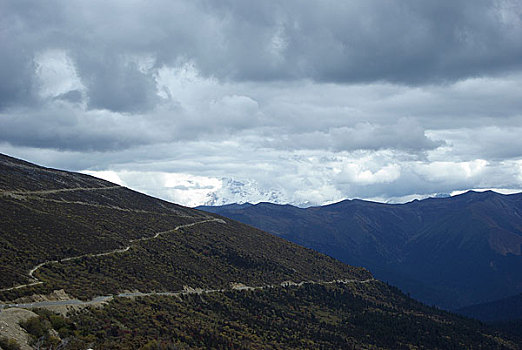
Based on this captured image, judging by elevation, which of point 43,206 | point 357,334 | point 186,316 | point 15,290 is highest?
point 43,206

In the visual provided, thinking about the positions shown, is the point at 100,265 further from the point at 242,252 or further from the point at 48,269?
the point at 242,252

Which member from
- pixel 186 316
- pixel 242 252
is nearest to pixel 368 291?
pixel 242 252

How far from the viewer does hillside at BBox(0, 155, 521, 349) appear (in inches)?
2815

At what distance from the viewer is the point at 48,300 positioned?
Answer: 7138cm

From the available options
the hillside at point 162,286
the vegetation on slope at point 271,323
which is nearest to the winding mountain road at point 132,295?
the hillside at point 162,286

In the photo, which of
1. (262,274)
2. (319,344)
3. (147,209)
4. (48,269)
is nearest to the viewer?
(48,269)

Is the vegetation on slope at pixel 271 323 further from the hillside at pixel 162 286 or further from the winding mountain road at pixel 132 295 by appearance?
the winding mountain road at pixel 132 295

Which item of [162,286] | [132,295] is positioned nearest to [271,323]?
[162,286]

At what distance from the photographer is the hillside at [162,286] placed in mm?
71500

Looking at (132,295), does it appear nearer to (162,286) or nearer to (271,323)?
(162,286)

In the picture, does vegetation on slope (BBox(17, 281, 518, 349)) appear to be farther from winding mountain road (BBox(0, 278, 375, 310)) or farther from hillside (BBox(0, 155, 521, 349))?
winding mountain road (BBox(0, 278, 375, 310))

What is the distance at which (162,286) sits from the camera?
10738 centimetres

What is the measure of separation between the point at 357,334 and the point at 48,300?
9135cm

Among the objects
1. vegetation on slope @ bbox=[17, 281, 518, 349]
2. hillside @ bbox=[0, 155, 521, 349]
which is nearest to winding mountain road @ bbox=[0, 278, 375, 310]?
hillside @ bbox=[0, 155, 521, 349]
